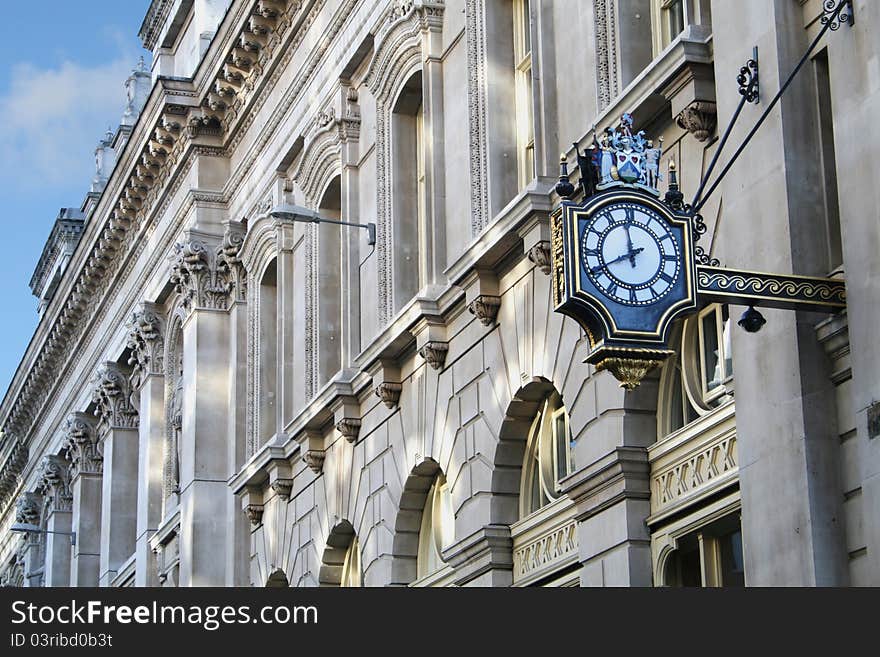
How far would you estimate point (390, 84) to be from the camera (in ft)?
101

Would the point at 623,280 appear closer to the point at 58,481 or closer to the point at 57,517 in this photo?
the point at 58,481

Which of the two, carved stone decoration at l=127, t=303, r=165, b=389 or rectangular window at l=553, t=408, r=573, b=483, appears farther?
carved stone decoration at l=127, t=303, r=165, b=389

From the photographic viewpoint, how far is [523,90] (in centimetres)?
2673

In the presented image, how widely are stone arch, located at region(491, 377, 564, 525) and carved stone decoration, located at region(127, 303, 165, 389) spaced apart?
21561mm

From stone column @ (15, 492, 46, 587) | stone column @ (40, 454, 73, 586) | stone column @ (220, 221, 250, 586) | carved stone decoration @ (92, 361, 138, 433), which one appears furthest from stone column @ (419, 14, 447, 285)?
stone column @ (15, 492, 46, 587)

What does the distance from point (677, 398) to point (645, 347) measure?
4.90m

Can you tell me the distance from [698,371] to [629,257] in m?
4.23

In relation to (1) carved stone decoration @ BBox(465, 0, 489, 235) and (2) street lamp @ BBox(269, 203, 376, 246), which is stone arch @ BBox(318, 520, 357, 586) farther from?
(1) carved stone decoration @ BBox(465, 0, 489, 235)

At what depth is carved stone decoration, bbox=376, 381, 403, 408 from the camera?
96.1 ft

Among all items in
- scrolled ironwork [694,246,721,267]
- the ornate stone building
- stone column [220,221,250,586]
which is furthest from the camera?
stone column [220,221,250,586]

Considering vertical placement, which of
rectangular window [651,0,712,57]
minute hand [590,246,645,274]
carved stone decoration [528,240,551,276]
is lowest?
minute hand [590,246,645,274]

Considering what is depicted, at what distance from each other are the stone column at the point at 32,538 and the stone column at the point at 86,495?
747 centimetres

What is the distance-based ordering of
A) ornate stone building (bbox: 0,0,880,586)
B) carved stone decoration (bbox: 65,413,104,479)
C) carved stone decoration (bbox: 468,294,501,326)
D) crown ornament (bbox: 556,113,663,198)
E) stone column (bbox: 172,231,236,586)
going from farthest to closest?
carved stone decoration (bbox: 65,413,104,479), stone column (bbox: 172,231,236,586), carved stone decoration (bbox: 468,294,501,326), ornate stone building (bbox: 0,0,880,586), crown ornament (bbox: 556,113,663,198)

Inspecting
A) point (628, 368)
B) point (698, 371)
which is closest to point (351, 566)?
point (698, 371)
